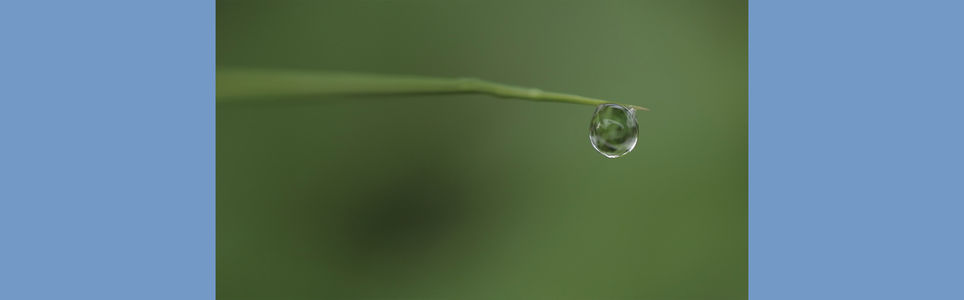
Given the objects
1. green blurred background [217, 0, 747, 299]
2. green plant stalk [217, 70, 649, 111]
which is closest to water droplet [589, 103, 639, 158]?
green plant stalk [217, 70, 649, 111]

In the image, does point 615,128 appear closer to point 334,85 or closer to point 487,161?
point 487,161

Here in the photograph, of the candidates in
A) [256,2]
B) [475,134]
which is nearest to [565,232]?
[475,134]

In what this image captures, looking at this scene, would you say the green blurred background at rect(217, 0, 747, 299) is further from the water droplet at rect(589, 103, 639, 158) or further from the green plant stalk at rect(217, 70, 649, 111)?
the water droplet at rect(589, 103, 639, 158)

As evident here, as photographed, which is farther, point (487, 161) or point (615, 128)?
point (487, 161)

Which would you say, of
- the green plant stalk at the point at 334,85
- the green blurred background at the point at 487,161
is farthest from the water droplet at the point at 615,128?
the green blurred background at the point at 487,161

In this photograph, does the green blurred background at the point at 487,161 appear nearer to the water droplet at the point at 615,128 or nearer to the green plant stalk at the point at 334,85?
the green plant stalk at the point at 334,85

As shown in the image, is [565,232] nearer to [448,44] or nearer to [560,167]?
[560,167]

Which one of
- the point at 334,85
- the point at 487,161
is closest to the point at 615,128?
the point at 487,161
